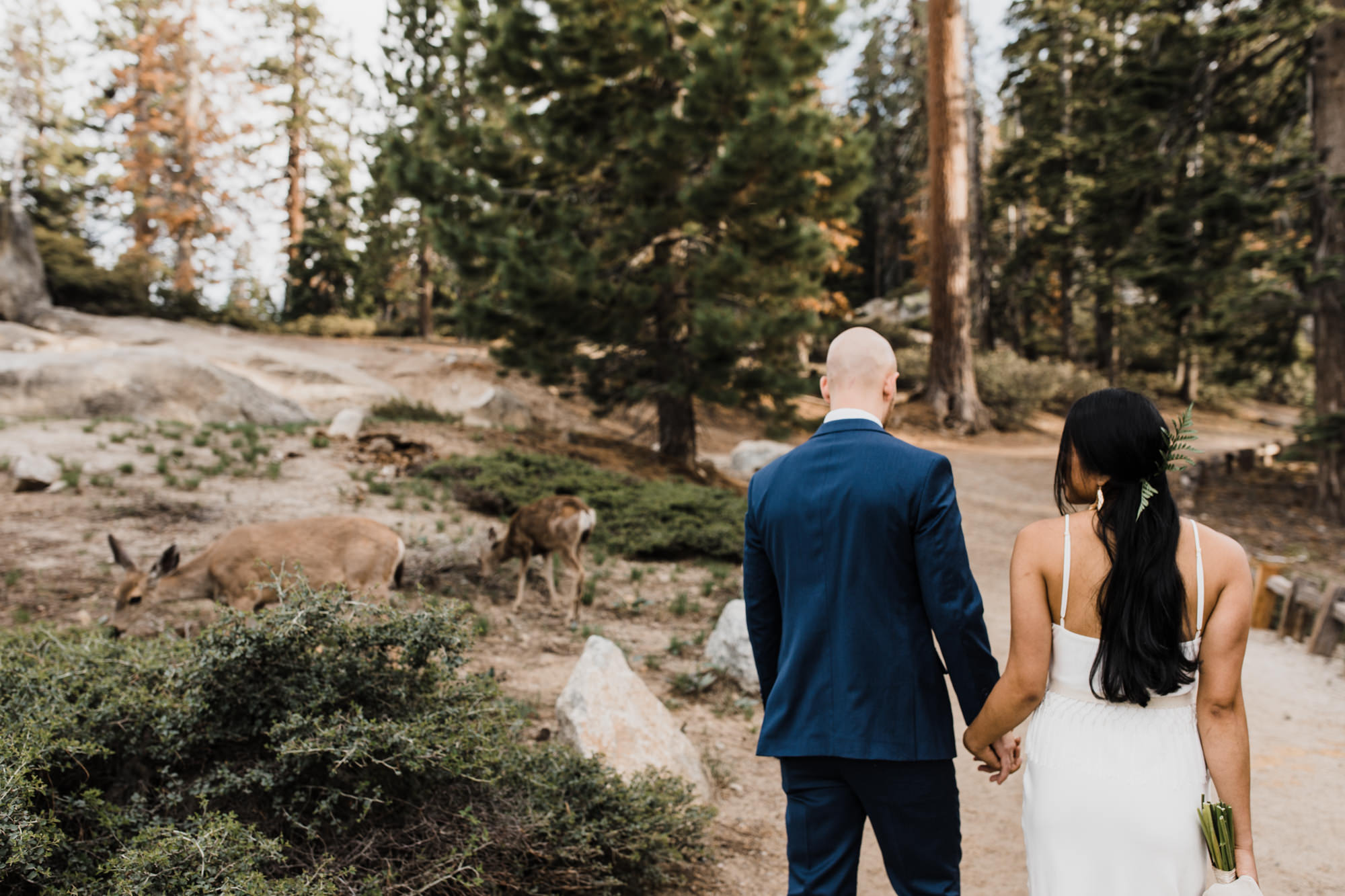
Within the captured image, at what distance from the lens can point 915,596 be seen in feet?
8.41

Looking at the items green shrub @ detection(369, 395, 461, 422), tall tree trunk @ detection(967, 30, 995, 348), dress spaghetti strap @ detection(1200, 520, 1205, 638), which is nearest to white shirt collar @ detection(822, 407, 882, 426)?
dress spaghetti strap @ detection(1200, 520, 1205, 638)

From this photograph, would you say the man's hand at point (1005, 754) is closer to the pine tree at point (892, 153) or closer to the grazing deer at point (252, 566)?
the grazing deer at point (252, 566)

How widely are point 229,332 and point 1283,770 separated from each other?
93.8 feet

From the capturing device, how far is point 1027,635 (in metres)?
2.36

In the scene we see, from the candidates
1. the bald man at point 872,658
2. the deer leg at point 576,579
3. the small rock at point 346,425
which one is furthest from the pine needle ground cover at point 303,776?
the small rock at point 346,425

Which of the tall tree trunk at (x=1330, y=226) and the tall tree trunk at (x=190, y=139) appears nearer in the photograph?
the tall tree trunk at (x=1330, y=226)

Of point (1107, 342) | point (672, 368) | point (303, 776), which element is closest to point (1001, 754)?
point (303, 776)

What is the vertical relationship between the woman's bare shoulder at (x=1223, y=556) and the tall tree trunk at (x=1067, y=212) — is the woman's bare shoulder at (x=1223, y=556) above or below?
below

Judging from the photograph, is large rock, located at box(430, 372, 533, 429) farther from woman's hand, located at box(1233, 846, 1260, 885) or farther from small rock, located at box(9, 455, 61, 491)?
woman's hand, located at box(1233, 846, 1260, 885)

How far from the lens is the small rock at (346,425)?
1274cm

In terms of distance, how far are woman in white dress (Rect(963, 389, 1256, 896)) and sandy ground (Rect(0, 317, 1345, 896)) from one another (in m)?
2.27

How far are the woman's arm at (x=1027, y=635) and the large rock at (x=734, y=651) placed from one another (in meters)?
4.11

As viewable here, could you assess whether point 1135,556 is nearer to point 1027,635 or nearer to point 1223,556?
point 1223,556

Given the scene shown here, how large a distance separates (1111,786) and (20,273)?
1204 inches
